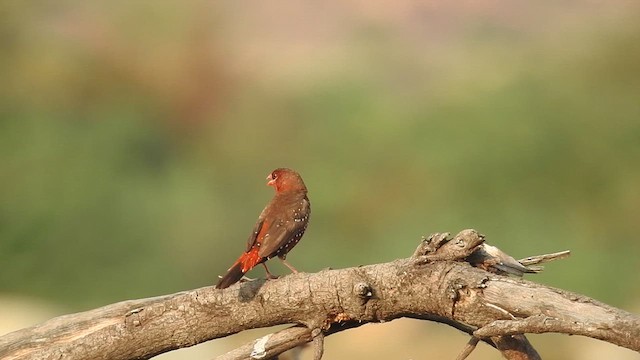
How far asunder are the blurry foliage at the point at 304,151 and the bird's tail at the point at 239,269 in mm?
7497

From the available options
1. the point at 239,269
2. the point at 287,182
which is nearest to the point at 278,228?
the point at 239,269

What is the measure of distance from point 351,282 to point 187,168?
9810mm

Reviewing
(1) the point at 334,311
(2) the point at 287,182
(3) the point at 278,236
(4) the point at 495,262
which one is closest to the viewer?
(4) the point at 495,262

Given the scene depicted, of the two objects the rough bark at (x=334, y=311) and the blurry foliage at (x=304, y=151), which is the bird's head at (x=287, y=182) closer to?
the rough bark at (x=334, y=311)

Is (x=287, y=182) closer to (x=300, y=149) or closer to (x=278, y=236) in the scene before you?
(x=278, y=236)

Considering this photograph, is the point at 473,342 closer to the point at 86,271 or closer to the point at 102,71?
the point at 86,271

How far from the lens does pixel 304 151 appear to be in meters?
13.8

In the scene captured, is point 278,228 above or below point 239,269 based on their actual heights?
Result: above

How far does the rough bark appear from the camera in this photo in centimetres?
421

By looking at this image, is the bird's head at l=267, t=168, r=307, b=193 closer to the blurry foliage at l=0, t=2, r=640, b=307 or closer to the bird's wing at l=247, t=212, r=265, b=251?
the bird's wing at l=247, t=212, r=265, b=251

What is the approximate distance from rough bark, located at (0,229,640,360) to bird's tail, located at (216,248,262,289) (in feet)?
0.22

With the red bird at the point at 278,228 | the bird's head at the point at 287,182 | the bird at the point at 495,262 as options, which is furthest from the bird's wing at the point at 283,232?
the bird at the point at 495,262

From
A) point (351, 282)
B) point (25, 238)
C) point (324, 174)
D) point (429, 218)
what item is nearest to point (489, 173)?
point (429, 218)

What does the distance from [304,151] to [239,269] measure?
8.95m
